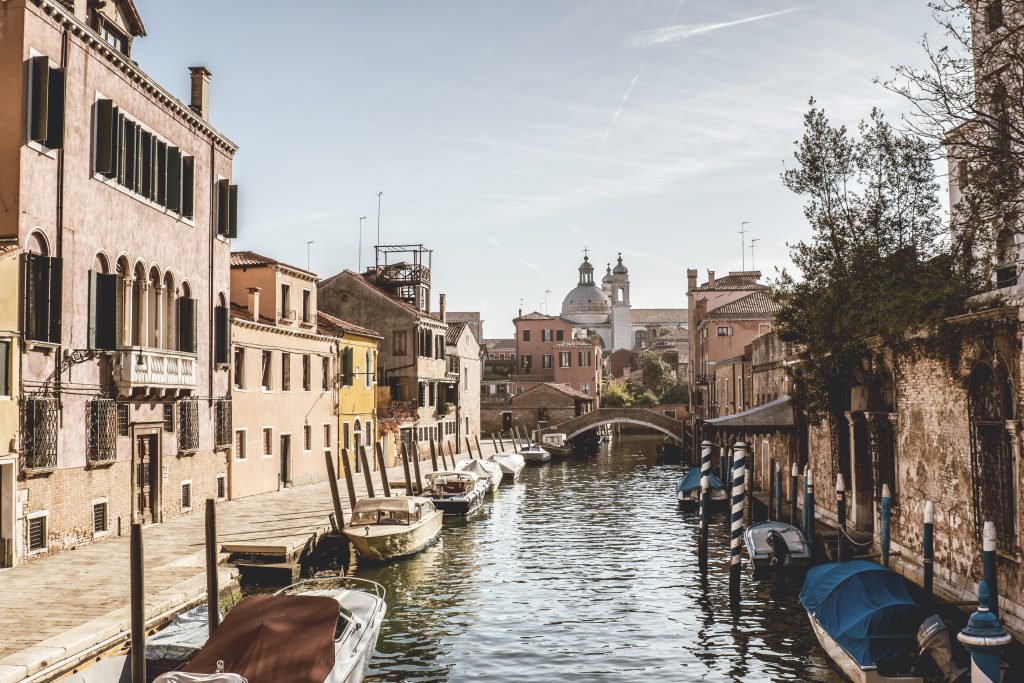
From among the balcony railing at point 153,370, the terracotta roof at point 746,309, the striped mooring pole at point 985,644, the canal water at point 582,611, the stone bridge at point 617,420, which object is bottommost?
the canal water at point 582,611

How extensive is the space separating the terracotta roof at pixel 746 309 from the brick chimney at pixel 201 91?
113 ft

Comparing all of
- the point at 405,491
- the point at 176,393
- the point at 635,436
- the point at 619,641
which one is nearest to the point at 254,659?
the point at 619,641

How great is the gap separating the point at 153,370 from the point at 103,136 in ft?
16.2

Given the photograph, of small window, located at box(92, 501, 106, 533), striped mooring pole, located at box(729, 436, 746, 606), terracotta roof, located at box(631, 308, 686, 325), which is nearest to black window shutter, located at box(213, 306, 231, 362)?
small window, located at box(92, 501, 106, 533)

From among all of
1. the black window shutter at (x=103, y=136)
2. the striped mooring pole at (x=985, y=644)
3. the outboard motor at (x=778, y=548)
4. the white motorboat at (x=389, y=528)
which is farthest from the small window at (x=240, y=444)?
the striped mooring pole at (x=985, y=644)

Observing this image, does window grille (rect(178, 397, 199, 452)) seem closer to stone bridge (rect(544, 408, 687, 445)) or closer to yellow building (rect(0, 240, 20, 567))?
yellow building (rect(0, 240, 20, 567))

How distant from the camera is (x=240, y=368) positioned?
27203mm

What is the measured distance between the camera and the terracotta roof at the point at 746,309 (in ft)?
171

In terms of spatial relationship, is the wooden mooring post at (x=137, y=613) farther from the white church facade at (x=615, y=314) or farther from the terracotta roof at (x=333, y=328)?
the white church facade at (x=615, y=314)

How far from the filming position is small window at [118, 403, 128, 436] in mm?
19828

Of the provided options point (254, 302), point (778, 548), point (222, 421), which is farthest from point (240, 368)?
point (778, 548)

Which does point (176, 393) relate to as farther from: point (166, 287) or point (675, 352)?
point (675, 352)

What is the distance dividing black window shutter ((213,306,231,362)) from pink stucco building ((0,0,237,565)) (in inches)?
2.4

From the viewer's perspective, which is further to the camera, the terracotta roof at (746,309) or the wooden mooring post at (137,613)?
the terracotta roof at (746,309)
